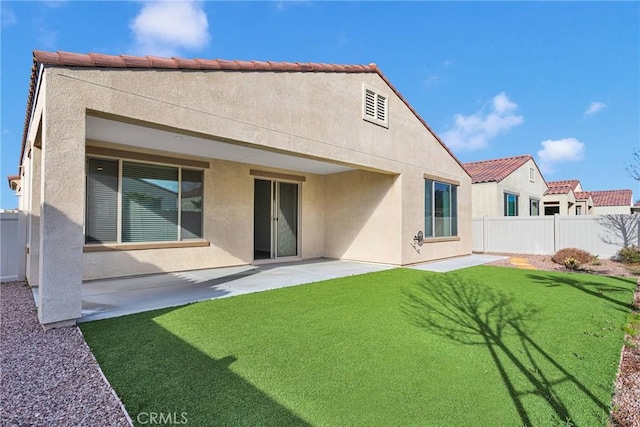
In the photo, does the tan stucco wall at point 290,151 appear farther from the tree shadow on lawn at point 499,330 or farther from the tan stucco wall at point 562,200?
the tan stucco wall at point 562,200

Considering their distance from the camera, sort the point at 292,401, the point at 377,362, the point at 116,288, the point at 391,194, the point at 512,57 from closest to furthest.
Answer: the point at 292,401, the point at 377,362, the point at 116,288, the point at 391,194, the point at 512,57

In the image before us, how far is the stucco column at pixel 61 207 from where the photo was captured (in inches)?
170

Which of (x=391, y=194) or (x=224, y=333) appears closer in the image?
(x=224, y=333)

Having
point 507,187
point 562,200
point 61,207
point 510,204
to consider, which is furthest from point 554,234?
point 61,207

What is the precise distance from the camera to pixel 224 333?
4430 mm

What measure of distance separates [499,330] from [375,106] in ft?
24.9

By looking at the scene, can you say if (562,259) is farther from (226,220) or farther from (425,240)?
(226,220)

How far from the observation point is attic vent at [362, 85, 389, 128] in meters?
9.90

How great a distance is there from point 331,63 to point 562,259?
10.9m

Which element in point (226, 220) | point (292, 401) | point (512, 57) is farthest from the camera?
point (512, 57)

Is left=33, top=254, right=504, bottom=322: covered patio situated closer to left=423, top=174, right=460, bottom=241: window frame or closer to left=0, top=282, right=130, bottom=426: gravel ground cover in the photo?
left=0, top=282, right=130, bottom=426: gravel ground cover

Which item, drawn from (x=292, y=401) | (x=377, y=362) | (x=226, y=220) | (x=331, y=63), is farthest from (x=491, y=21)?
(x=292, y=401)

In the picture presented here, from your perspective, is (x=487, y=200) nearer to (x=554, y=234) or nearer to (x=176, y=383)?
(x=554, y=234)

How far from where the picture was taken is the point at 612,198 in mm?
35312
